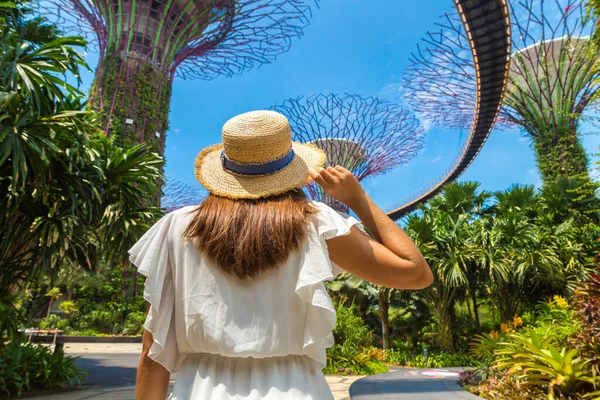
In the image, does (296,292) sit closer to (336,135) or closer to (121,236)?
(121,236)

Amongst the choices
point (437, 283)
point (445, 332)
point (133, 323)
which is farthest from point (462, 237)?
point (133, 323)

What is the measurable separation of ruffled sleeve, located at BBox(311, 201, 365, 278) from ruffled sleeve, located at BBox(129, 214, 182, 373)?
14.9 inches

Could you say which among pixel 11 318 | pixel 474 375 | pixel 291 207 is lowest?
pixel 474 375

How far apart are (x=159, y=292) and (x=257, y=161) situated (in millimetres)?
397

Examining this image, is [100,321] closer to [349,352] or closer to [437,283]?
[349,352]

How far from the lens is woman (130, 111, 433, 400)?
0.98 m

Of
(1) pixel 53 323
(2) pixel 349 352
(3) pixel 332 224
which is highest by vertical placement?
(3) pixel 332 224

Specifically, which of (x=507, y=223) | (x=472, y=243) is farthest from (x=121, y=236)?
(x=507, y=223)

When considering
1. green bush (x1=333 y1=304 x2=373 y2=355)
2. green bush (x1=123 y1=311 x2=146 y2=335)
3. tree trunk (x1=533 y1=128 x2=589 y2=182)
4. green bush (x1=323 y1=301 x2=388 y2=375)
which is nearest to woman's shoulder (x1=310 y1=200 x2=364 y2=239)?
green bush (x1=323 y1=301 x2=388 y2=375)

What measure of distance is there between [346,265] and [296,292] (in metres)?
0.15

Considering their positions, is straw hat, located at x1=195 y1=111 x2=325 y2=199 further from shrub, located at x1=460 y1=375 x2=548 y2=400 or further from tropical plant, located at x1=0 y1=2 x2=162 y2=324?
shrub, located at x1=460 y1=375 x2=548 y2=400

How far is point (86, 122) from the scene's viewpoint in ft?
20.8

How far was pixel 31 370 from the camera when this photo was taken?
24.3ft

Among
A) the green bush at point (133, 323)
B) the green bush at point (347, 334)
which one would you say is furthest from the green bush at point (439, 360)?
the green bush at point (133, 323)
